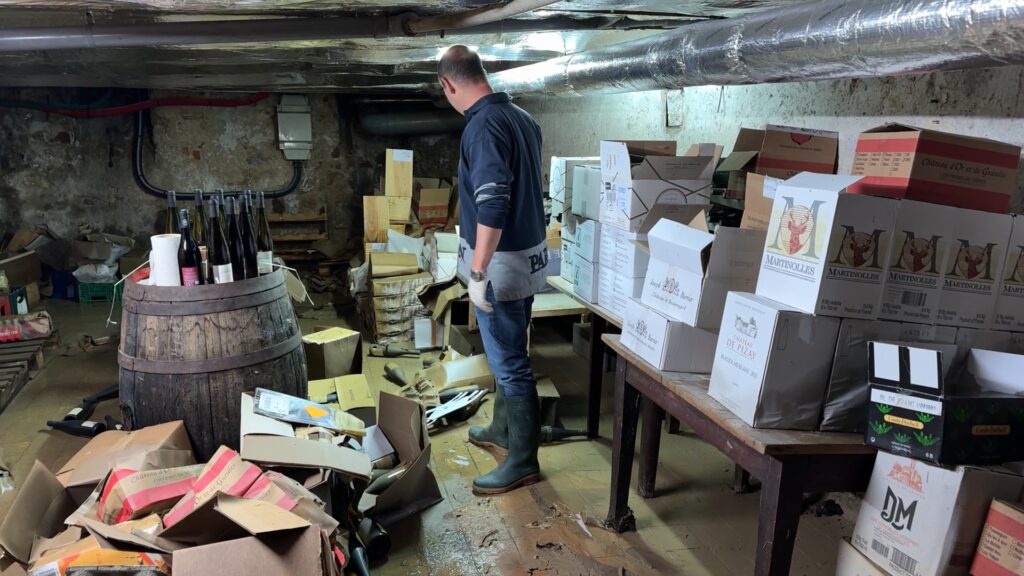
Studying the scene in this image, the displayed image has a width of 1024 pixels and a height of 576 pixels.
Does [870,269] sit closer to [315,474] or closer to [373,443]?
[315,474]

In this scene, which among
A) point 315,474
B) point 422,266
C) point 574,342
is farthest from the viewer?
point 422,266

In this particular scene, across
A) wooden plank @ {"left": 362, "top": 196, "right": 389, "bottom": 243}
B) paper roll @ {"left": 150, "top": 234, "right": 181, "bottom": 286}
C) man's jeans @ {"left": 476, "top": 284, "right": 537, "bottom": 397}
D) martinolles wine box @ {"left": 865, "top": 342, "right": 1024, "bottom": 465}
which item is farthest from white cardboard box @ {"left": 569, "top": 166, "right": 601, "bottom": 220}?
wooden plank @ {"left": 362, "top": 196, "right": 389, "bottom": 243}

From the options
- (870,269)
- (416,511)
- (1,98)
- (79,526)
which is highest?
(1,98)

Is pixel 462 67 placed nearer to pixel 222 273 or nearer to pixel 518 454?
pixel 222 273

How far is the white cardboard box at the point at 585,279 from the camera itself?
105 inches

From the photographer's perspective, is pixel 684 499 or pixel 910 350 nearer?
pixel 910 350

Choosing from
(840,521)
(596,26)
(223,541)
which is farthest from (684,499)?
(596,26)

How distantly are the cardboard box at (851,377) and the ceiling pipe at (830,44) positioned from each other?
0.57 m

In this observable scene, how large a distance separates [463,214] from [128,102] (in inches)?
205

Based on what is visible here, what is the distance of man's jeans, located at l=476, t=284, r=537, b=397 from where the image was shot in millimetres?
2406

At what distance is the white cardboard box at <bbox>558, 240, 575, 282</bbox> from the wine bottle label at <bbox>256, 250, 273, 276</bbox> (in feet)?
4.22

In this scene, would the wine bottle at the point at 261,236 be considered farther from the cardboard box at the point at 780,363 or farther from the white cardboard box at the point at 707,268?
the cardboard box at the point at 780,363

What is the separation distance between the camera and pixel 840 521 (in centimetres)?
234

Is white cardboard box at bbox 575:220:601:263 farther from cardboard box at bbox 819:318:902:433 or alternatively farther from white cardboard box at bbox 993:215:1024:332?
white cardboard box at bbox 993:215:1024:332
